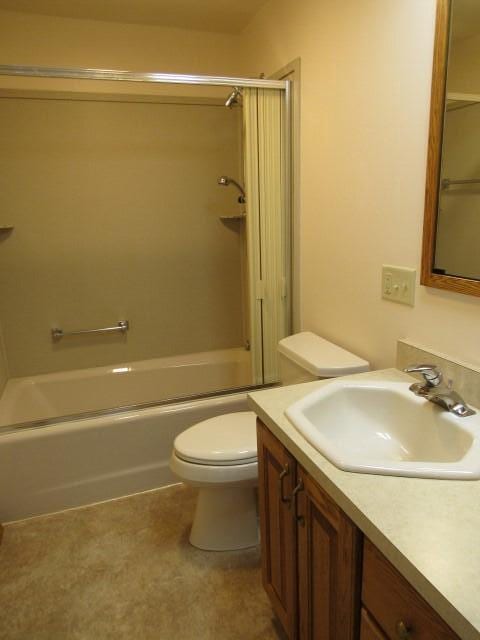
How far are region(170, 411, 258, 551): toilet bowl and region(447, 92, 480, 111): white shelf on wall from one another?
1286 mm

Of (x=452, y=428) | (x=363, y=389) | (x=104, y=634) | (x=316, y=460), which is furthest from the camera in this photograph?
(x=104, y=634)

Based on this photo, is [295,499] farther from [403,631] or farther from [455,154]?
[455,154]

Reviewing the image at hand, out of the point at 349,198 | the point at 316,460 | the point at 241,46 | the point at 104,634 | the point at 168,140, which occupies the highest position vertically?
the point at 241,46

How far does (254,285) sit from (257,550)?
1.20m

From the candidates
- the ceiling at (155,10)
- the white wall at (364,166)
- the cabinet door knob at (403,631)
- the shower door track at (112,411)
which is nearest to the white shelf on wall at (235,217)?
the white wall at (364,166)

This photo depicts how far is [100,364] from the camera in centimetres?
287

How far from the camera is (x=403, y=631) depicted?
2.32 feet

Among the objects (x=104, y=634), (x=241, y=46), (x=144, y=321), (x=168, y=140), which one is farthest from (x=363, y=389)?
(x=241, y=46)

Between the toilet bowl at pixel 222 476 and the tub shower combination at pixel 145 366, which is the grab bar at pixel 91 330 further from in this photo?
the toilet bowl at pixel 222 476

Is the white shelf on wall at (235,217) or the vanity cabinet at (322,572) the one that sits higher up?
the white shelf on wall at (235,217)

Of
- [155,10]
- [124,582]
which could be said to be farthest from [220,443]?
[155,10]

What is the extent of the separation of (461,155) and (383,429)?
0.79 meters

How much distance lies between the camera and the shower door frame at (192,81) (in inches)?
65.9

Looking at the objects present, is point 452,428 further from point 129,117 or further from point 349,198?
point 129,117
